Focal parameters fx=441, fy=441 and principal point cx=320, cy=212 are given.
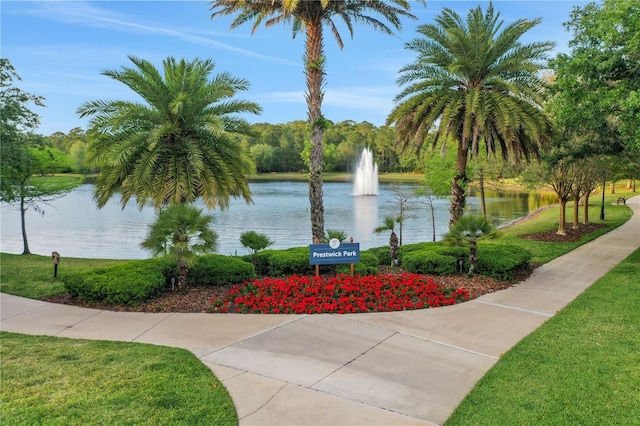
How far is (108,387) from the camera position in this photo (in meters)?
4.77

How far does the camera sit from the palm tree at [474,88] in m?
12.4

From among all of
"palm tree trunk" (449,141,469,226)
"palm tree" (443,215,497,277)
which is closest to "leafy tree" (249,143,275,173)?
"palm tree trunk" (449,141,469,226)

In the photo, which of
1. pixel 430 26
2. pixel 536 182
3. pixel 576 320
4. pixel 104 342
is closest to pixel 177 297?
pixel 104 342

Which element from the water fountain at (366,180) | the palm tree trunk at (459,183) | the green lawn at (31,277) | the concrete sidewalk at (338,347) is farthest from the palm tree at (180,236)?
the water fountain at (366,180)

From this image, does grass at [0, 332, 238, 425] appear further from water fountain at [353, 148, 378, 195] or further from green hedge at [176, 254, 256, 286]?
water fountain at [353, 148, 378, 195]

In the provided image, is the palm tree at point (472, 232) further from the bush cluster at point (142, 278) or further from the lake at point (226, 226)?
the lake at point (226, 226)

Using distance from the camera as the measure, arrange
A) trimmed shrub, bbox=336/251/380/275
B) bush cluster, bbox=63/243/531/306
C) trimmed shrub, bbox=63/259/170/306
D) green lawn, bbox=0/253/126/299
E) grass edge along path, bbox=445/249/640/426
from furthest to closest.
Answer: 1. trimmed shrub, bbox=336/251/380/275
2. green lawn, bbox=0/253/126/299
3. bush cluster, bbox=63/243/531/306
4. trimmed shrub, bbox=63/259/170/306
5. grass edge along path, bbox=445/249/640/426

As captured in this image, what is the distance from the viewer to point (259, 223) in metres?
27.2

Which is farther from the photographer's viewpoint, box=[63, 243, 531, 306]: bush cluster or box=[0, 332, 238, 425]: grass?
box=[63, 243, 531, 306]: bush cluster

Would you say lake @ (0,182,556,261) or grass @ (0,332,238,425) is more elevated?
grass @ (0,332,238,425)

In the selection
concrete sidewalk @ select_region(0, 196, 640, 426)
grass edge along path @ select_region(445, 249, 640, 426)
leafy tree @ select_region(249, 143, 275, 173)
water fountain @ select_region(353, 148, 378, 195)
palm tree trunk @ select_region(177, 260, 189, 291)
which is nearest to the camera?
grass edge along path @ select_region(445, 249, 640, 426)

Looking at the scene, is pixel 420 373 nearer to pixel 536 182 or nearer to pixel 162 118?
pixel 162 118

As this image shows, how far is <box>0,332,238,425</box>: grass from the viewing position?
421 centimetres

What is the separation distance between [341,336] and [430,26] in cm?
1053
